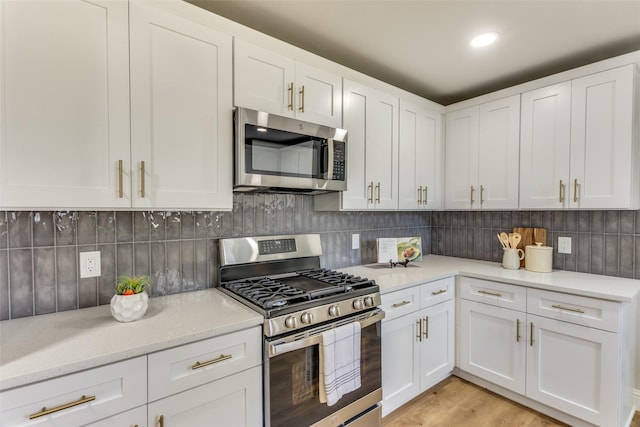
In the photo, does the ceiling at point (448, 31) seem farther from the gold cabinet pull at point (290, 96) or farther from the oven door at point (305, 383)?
the oven door at point (305, 383)

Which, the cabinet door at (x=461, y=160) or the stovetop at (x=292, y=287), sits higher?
the cabinet door at (x=461, y=160)

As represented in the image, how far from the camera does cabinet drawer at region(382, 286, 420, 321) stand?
76.7 inches

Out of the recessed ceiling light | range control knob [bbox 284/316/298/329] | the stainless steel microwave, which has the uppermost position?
the recessed ceiling light

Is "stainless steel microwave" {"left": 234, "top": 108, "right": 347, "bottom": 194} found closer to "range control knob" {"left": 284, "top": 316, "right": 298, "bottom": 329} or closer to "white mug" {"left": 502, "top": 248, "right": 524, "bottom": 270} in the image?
"range control knob" {"left": 284, "top": 316, "right": 298, "bottom": 329}

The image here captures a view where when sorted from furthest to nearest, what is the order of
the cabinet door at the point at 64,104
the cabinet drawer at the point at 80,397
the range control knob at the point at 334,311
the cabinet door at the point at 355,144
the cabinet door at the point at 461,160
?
the cabinet door at the point at 461,160 < the cabinet door at the point at 355,144 < the range control knob at the point at 334,311 < the cabinet door at the point at 64,104 < the cabinet drawer at the point at 80,397

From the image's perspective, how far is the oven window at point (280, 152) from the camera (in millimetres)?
1629

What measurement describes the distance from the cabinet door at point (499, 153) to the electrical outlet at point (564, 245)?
441 millimetres

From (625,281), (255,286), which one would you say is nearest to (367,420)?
(255,286)

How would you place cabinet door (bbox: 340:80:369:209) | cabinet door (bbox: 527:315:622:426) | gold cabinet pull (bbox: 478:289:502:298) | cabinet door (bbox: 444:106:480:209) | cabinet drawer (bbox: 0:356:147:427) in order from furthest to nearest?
cabinet door (bbox: 444:106:480:209)
gold cabinet pull (bbox: 478:289:502:298)
cabinet door (bbox: 340:80:369:209)
cabinet door (bbox: 527:315:622:426)
cabinet drawer (bbox: 0:356:147:427)

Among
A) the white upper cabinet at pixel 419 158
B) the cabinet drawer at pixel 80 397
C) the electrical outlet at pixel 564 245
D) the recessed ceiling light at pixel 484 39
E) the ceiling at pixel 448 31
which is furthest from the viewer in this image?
the white upper cabinet at pixel 419 158

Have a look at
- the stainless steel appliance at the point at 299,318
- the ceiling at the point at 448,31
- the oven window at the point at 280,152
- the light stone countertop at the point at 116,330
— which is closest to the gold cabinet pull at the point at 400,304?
the light stone countertop at the point at 116,330

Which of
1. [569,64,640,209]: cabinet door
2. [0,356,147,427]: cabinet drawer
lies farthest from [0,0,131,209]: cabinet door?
[569,64,640,209]: cabinet door

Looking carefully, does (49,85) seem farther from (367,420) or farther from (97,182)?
(367,420)

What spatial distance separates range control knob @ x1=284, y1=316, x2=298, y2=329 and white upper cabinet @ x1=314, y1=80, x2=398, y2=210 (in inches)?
35.6
